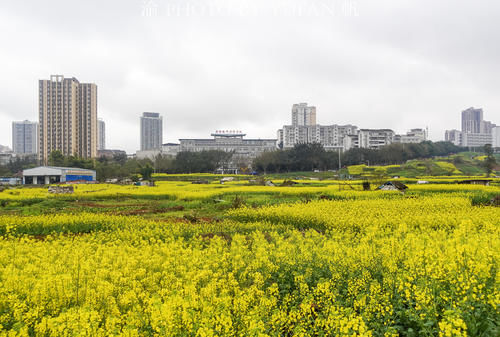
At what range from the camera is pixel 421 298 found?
367 cm

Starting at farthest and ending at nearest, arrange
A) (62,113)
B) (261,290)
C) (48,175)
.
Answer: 1. (62,113)
2. (48,175)
3. (261,290)

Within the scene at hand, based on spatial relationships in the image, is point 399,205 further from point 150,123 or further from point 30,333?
point 150,123

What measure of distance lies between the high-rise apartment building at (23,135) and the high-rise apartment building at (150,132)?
56.2 meters

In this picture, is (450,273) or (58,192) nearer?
(450,273)

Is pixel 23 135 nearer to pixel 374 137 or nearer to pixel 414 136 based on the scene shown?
pixel 374 137

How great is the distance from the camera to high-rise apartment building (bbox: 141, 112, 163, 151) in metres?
177

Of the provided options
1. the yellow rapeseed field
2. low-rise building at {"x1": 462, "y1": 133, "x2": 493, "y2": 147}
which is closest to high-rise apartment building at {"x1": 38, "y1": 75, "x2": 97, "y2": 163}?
the yellow rapeseed field

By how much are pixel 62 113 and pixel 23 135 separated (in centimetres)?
10676

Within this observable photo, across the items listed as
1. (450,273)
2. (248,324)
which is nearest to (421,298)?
(450,273)

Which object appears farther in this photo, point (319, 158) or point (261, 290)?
point (319, 158)

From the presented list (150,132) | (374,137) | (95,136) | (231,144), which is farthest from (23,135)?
(374,137)

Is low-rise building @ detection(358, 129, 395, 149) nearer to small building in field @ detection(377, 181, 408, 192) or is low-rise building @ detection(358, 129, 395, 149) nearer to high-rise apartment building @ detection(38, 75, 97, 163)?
high-rise apartment building @ detection(38, 75, 97, 163)

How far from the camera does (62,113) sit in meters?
97.3

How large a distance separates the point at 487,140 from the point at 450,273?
201291mm
